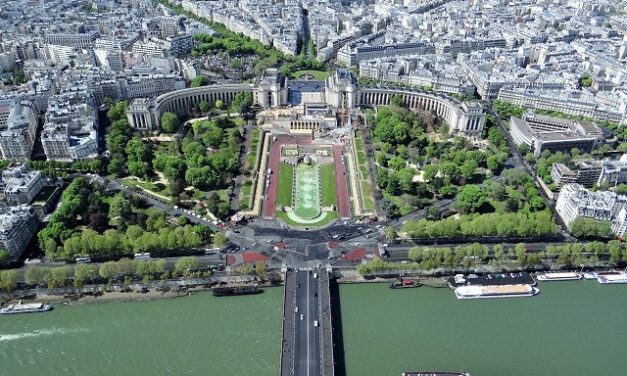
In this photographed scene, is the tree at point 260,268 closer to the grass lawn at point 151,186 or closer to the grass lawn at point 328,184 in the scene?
the grass lawn at point 328,184

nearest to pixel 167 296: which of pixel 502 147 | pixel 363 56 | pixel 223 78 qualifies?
pixel 502 147

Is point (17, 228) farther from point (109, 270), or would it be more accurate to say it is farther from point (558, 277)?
point (558, 277)

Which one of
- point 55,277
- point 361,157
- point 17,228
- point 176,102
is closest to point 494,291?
point 361,157

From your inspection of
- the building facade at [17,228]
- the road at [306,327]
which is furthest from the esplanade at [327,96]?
the road at [306,327]

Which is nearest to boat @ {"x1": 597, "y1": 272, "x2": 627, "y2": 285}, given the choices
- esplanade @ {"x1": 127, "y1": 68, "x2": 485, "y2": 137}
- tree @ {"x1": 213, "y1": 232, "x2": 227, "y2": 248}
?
esplanade @ {"x1": 127, "y1": 68, "x2": 485, "y2": 137}

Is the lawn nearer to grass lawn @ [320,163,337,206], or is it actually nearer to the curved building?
grass lawn @ [320,163,337,206]

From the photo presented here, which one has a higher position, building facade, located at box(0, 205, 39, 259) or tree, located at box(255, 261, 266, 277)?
building facade, located at box(0, 205, 39, 259)
